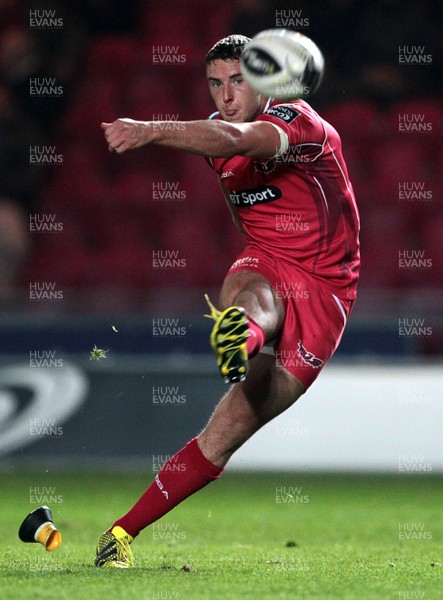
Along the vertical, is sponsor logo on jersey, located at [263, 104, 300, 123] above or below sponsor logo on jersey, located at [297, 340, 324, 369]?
above

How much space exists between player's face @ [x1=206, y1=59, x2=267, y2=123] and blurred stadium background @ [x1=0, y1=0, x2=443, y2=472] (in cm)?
382

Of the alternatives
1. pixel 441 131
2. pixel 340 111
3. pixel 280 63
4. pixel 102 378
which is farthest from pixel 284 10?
pixel 280 63

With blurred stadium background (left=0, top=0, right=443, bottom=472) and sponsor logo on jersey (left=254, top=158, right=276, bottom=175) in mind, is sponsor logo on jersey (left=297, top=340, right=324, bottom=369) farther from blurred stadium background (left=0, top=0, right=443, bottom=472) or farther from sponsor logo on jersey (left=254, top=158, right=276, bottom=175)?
blurred stadium background (left=0, top=0, right=443, bottom=472)

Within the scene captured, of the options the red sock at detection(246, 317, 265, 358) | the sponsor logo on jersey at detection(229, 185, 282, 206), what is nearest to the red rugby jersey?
the sponsor logo on jersey at detection(229, 185, 282, 206)

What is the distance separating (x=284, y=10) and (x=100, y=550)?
894 centimetres

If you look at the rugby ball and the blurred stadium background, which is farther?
the blurred stadium background

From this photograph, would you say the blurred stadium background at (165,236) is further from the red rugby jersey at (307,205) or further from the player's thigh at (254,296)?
the player's thigh at (254,296)

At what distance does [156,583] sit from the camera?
4324 mm

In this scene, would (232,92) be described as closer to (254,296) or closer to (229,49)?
(229,49)

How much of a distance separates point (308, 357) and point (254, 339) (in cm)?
62

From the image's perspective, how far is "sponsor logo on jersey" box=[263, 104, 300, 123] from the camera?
4.84m

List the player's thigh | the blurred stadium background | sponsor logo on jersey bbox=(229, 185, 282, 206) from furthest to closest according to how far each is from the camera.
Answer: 1. the blurred stadium background
2. sponsor logo on jersey bbox=(229, 185, 282, 206)
3. the player's thigh

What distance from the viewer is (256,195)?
520 centimetres

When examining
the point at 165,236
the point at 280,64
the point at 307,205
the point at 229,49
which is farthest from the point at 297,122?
the point at 165,236
